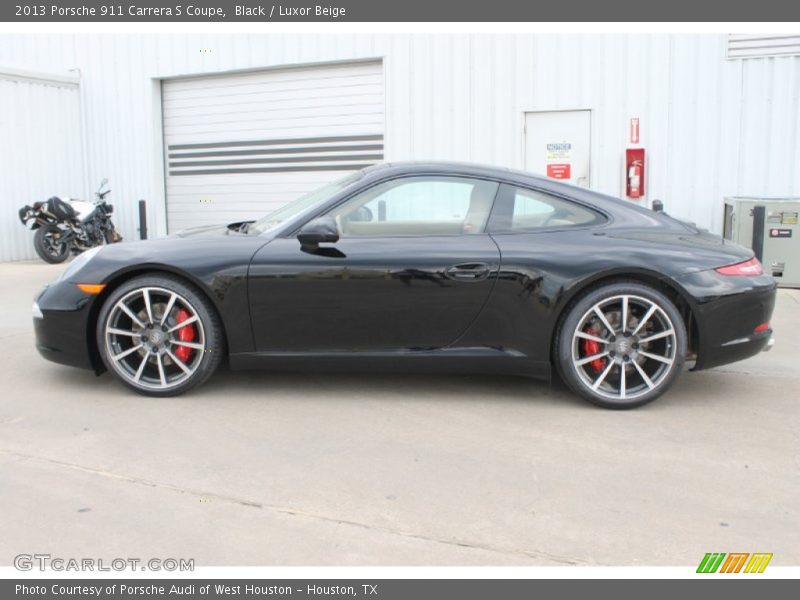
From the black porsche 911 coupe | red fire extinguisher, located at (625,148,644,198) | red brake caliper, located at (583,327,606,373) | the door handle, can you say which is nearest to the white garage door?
red fire extinguisher, located at (625,148,644,198)

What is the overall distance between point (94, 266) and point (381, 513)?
2464 millimetres

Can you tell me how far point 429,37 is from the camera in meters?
10.4

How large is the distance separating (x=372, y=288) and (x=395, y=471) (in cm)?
118

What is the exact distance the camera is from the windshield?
14.8ft

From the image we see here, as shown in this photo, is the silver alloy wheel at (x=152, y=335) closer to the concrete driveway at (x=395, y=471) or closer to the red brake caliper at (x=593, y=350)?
the concrete driveway at (x=395, y=471)

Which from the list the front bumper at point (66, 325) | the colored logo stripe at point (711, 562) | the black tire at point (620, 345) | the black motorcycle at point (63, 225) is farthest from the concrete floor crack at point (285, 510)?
the black motorcycle at point (63, 225)

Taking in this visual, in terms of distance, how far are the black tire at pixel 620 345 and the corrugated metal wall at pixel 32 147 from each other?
33.7 feet

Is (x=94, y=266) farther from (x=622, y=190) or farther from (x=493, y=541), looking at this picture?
(x=622, y=190)

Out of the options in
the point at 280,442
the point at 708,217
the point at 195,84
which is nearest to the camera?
the point at 280,442

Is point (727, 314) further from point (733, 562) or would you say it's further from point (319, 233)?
point (319, 233)

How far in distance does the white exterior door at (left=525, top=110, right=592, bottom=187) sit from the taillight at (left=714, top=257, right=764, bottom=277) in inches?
222

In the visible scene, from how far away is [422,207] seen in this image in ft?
14.6

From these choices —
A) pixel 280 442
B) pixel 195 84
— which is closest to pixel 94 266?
pixel 280 442

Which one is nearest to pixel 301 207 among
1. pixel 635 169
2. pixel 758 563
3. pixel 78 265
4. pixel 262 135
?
pixel 78 265
